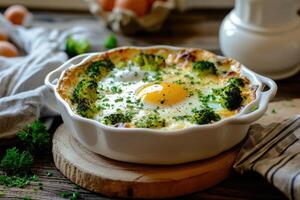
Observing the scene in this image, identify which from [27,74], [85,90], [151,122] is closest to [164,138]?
[151,122]

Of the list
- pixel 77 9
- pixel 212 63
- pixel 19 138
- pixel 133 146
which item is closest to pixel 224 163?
pixel 133 146

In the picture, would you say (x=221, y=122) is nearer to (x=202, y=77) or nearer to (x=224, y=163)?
(x=224, y=163)

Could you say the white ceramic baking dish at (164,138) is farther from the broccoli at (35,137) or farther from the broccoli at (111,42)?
the broccoli at (111,42)

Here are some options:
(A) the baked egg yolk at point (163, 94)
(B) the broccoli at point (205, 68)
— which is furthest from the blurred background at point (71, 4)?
(A) the baked egg yolk at point (163, 94)

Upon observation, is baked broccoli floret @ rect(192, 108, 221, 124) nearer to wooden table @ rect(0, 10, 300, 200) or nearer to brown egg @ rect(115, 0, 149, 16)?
wooden table @ rect(0, 10, 300, 200)

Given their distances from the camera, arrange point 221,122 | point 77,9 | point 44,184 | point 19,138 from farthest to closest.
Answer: point 77,9
point 19,138
point 44,184
point 221,122

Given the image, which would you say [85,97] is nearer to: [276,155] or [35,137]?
[35,137]
